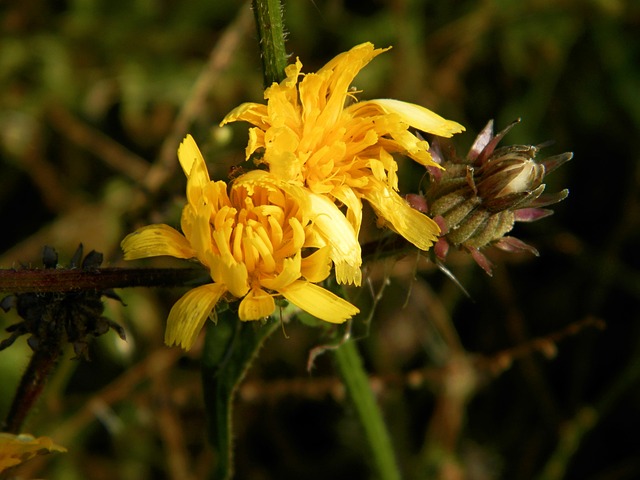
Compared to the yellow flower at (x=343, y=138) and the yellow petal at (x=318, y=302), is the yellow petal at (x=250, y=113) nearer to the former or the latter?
the yellow flower at (x=343, y=138)

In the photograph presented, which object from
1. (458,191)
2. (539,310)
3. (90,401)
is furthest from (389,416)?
(458,191)

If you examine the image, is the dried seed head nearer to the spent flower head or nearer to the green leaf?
the green leaf

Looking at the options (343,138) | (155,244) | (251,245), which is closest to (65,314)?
(155,244)

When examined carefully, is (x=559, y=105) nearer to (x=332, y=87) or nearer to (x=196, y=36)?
(x=196, y=36)

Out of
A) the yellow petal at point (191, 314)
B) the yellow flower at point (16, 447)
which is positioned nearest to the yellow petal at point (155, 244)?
the yellow petal at point (191, 314)

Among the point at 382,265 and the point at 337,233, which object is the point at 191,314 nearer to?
the point at 337,233

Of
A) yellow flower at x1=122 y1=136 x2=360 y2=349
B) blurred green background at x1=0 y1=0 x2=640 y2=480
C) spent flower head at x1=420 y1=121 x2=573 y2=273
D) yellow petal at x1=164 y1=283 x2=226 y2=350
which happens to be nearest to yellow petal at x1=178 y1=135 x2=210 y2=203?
yellow flower at x1=122 y1=136 x2=360 y2=349

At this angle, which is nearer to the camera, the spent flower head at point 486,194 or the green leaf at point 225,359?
the spent flower head at point 486,194
